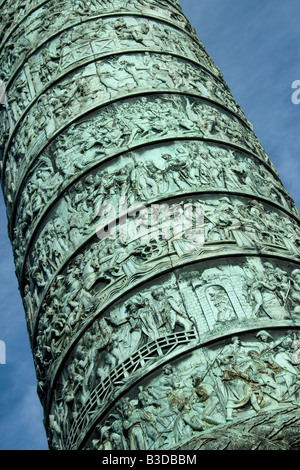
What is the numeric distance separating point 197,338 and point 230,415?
446mm

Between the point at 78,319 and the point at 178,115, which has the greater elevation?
the point at 178,115

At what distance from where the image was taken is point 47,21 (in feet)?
20.1

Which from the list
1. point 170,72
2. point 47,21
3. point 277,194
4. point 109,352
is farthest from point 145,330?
point 47,21

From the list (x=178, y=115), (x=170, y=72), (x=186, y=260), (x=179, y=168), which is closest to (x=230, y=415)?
(x=186, y=260)

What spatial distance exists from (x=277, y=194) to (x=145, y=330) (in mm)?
1524

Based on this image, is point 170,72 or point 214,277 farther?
point 170,72

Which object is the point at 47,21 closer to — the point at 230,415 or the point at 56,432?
the point at 56,432

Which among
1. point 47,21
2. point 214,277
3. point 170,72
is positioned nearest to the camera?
point 214,277

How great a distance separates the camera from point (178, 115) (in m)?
5.05
